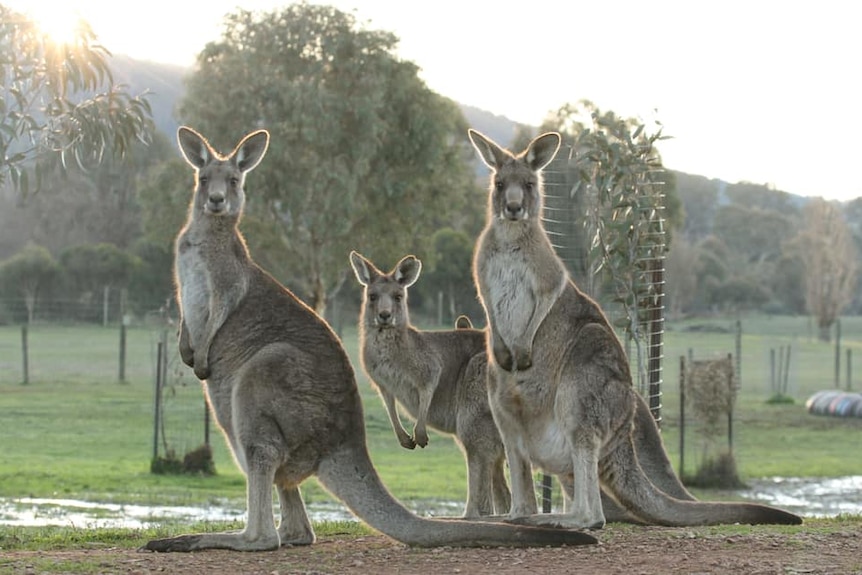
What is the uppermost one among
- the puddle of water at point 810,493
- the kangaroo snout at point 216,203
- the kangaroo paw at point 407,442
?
the kangaroo snout at point 216,203

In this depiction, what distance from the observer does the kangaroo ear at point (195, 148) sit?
7.73m

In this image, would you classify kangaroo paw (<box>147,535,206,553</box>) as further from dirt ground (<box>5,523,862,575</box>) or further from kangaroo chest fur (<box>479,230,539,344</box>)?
kangaroo chest fur (<box>479,230,539,344</box>)

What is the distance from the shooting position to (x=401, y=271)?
8.95 metres

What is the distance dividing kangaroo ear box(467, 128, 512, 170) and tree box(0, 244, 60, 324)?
45.6 meters

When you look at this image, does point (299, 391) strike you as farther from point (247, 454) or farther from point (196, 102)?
point (196, 102)

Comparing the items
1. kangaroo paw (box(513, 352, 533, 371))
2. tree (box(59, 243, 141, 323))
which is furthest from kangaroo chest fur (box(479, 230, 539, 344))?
tree (box(59, 243, 141, 323))

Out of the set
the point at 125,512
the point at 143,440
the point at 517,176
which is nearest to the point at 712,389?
the point at 125,512

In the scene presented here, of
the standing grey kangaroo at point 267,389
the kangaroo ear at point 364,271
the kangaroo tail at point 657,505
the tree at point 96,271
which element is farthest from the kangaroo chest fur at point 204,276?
the tree at point 96,271

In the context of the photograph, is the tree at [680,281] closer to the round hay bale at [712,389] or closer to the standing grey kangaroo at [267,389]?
the round hay bale at [712,389]

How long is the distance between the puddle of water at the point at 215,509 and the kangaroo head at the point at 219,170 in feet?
12.3

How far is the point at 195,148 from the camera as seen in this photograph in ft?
25.5

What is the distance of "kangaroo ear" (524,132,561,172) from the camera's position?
777 centimetres

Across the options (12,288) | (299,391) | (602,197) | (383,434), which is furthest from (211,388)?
(12,288)

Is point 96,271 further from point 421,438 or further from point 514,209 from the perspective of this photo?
point 514,209
